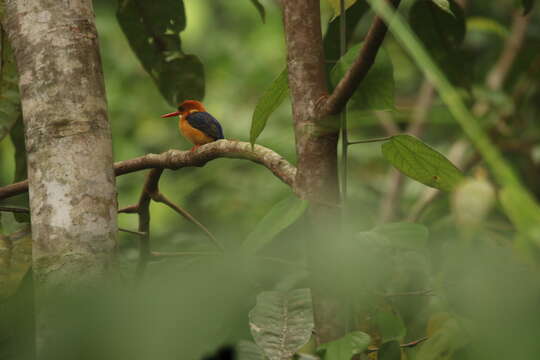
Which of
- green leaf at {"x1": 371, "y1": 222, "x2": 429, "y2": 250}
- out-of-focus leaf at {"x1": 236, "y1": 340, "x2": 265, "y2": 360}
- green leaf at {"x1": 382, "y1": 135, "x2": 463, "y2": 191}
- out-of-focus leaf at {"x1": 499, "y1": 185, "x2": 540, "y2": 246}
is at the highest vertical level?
green leaf at {"x1": 382, "y1": 135, "x2": 463, "y2": 191}

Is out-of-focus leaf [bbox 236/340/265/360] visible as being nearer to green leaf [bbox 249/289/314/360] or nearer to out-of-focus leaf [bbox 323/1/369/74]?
green leaf [bbox 249/289/314/360]

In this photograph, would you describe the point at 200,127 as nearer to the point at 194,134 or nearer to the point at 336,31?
the point at 194,134

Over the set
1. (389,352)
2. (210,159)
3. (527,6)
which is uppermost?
(527,6)

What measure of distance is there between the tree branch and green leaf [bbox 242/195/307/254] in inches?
5.9

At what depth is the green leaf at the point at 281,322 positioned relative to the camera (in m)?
A: 0.63

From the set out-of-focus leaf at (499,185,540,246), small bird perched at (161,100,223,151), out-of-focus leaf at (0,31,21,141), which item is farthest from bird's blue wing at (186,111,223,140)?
out-of-focus leaf at (499,185,540,246)

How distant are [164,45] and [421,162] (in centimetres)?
80

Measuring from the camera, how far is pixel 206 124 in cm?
203

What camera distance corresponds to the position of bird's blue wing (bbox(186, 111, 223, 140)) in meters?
2.02

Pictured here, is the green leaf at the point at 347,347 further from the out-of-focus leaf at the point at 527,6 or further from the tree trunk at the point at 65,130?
the out-of-focus leaf at the point at 527,6

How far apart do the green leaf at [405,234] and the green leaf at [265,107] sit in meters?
0.19

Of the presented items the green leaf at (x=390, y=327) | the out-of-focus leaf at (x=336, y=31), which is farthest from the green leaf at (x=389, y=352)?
the out-of-focus leaf at (x=336, y=31)

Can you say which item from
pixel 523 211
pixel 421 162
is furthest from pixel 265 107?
pixel 523 211

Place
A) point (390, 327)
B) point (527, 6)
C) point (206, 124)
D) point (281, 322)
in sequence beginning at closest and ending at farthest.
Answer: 1. point (281, 322)
2. point (390, 327)
3. point (527, 6)
4. point (206, 124)
